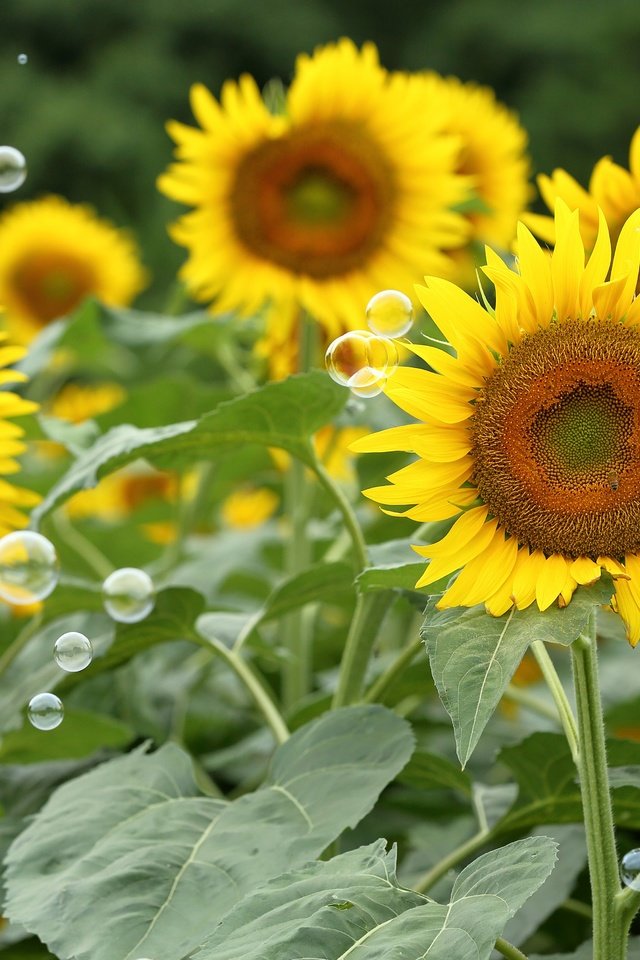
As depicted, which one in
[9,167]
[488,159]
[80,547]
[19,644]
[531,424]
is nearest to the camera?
[531,424]

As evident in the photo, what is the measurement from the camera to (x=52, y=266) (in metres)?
2.61

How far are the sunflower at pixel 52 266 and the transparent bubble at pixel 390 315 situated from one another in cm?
156

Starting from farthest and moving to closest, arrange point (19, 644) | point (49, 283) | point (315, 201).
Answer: point (49, 283)
point (315, 201)
point (19, 644)

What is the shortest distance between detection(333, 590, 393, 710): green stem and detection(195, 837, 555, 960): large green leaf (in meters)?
0.27

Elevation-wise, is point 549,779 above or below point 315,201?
below

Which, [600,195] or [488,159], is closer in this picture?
[600,195]

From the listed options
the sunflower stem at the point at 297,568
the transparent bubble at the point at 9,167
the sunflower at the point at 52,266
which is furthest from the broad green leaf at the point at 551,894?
the sunflower at the point at 52,266

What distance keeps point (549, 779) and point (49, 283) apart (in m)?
1.82

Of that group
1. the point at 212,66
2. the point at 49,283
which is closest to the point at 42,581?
the point at 49,283

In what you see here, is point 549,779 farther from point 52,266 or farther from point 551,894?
point 52,266

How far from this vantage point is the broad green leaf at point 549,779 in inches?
39.4

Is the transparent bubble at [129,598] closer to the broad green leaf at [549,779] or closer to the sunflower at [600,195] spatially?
the broad green leaf at [549,779]

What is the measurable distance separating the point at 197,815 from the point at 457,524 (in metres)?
0.29

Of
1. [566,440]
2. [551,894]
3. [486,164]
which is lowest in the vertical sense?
[551,894]
